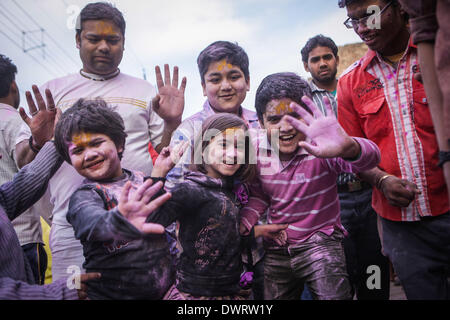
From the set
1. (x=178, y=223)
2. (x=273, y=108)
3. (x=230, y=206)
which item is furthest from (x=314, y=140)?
(x=178, y=223)

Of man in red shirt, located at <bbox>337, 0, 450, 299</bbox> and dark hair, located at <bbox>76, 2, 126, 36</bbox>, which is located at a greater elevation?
dark hair, located at <bbox>76, 2, 126, 36</bbox>

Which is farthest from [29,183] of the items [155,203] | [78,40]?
[78,40]

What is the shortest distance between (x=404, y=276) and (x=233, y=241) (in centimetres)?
93

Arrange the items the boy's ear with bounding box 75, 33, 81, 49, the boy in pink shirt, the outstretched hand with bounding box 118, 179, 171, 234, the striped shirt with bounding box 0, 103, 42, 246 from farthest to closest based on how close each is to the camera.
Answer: the striped shirt with bounding box 0, 103, 42, 246 → the boy's ear with bounding box 75, 33, 81, 49 → the boy in pink shirt → the outstretched hand with bounding box 118, 179, 171, 234

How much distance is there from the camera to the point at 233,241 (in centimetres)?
174

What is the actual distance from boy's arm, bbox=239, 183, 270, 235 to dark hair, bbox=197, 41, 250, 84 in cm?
75

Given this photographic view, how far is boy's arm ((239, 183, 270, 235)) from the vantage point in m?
1.83

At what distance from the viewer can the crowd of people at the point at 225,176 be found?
5.33ft

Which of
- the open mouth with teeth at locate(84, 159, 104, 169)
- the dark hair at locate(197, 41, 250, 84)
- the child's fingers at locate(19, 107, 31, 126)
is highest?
the dark hair at locate(197, 41, 250, 84)

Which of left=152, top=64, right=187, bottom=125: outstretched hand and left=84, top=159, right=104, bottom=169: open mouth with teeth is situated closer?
left=84, top=159, right=104, bottom=169: open mouth with teeth

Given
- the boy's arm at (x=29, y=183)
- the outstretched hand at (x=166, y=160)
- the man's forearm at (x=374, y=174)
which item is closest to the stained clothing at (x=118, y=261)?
the outstretched hand at (x=166, y=160)

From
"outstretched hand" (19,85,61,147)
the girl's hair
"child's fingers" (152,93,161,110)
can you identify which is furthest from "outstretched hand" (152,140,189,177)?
"outstretched hand" (19,85,61,147)

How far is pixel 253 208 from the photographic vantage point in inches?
74.5

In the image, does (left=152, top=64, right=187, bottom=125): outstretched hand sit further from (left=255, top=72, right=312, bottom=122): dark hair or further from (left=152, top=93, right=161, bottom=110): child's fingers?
(left=255, top=72, right=312, bottom=122): dark hair
